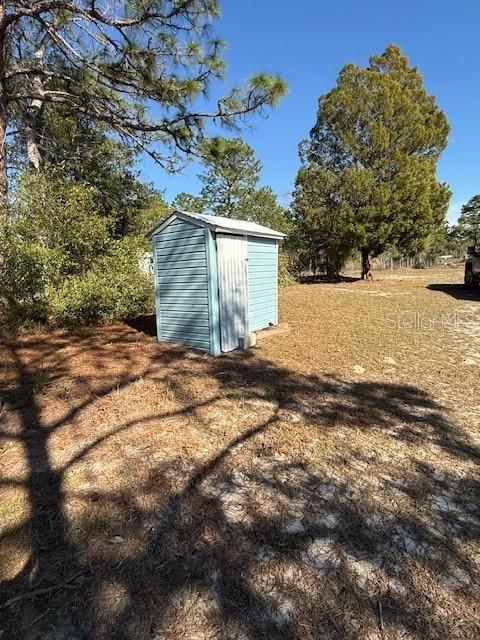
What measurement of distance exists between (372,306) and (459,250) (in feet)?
136

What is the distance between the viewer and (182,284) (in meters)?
5.24

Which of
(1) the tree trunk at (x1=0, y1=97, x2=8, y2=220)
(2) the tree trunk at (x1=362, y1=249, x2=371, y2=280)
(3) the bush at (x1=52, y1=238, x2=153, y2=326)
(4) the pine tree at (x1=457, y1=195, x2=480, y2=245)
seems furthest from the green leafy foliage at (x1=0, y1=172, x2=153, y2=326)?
(4) the pine tree at (x1=457, y1=195, x2=480, y2=245)

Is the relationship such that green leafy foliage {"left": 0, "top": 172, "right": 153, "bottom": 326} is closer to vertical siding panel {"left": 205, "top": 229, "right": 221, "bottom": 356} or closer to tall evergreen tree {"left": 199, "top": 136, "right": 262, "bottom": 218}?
vertical siding panel {"left": 205, "top": 229, "right": 221, "bottom": 356}

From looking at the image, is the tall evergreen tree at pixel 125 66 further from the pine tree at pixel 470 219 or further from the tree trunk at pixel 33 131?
the pine tree at pixel 470 219

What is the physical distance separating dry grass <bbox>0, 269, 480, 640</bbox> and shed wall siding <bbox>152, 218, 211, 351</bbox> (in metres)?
1.07

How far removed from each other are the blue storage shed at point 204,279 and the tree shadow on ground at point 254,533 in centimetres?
202

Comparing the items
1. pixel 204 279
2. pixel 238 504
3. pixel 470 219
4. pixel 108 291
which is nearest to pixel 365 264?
pixel 108 291

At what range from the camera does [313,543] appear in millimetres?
1741

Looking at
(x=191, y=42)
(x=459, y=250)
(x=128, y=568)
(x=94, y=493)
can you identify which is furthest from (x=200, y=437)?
(x=459, y=250)

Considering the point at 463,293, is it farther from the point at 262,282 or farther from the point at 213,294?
the point at 213,294

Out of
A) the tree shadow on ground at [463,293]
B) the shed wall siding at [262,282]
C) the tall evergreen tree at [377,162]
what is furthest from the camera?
the tall evergreen tree at [377,162]

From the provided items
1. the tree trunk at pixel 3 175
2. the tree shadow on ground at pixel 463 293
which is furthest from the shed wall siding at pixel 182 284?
the tree shadow on ground at pixel 463 293

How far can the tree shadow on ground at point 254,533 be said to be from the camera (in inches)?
54.4

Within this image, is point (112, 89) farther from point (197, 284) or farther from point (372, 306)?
point (372, 306)
